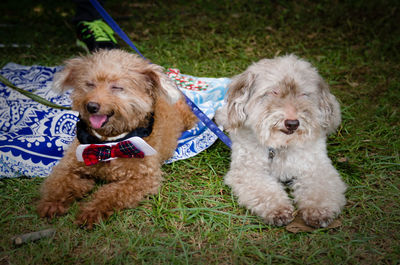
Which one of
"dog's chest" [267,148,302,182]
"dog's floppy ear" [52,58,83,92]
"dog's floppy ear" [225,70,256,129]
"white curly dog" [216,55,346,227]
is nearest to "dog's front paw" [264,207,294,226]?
"white curly dog" [216,55,346,227]

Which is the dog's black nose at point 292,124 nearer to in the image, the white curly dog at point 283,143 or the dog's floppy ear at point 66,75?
the white curly dog at point 283,143

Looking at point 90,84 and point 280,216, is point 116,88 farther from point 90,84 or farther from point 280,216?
point 280,216

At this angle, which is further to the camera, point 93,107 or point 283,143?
point 283,143

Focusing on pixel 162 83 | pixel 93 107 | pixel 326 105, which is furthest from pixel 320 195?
pixel 93 107

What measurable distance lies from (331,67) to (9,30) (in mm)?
6234

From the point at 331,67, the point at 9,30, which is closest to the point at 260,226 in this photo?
the point at 331,67

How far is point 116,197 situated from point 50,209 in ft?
1.68

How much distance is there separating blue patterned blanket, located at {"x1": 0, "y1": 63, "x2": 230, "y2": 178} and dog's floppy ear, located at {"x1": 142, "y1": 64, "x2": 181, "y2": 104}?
80 cm

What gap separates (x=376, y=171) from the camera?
120 inches

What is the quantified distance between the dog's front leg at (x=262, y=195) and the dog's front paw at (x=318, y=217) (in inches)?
4.7

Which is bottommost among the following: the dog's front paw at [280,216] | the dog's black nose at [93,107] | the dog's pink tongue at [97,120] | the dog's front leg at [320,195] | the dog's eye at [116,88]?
the dog's front paw at [280,216]

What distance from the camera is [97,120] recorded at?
8.16ft

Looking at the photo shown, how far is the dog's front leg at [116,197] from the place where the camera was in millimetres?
2406

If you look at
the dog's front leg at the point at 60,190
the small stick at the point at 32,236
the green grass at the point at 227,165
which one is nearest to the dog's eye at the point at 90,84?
the dog's front leg at the point at 60,190
